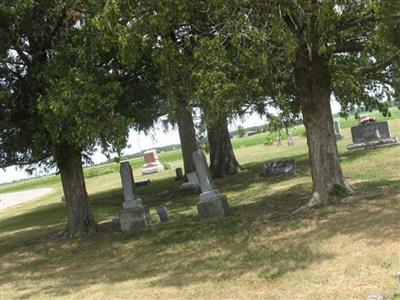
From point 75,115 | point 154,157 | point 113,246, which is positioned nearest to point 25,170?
point 113,246

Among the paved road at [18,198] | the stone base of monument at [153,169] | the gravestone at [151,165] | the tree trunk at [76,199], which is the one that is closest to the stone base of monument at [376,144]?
the tree trunk at [76,199]

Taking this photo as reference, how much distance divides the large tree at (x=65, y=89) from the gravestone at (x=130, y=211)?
962mm

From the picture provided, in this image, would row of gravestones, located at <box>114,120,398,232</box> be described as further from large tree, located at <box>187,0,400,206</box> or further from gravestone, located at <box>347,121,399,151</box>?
gravestone, located at <box>347,121,399,151</box>

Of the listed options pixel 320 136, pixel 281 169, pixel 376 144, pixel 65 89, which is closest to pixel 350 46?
pixel 320 136

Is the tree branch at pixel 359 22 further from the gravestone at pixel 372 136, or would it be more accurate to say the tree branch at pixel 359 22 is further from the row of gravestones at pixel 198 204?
the gravestone at pixel 372 136

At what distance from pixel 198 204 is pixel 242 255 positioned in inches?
162

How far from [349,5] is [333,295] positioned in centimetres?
545

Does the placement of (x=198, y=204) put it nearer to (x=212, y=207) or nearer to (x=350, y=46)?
(x=212, y=207)

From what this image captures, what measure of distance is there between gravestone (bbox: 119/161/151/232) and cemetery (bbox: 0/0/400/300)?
0.03 metres

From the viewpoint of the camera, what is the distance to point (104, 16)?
9.09m

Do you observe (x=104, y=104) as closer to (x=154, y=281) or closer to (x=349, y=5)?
(x=154, y=281)

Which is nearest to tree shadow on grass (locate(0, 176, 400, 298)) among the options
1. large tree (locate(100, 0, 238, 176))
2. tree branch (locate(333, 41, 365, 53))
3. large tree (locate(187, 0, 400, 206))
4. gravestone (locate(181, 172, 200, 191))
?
large tree (locate(187, 0, 400, 206))

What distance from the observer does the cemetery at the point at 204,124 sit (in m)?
8.15

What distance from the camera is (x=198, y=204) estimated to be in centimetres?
1312
